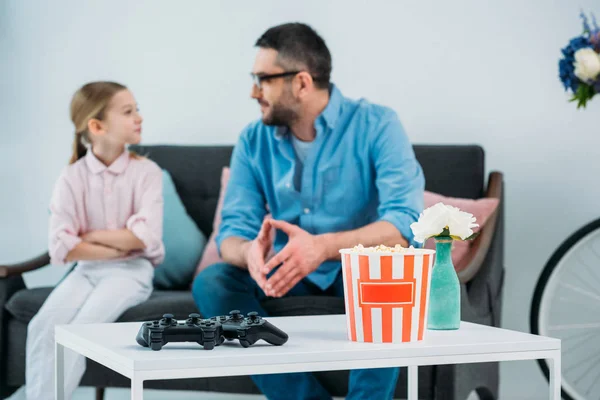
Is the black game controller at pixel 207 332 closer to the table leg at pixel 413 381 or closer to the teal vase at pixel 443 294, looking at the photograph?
the teal vase at pixel 443 294

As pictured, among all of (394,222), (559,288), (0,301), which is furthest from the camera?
(559,288)

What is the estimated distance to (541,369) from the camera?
9.64 ft

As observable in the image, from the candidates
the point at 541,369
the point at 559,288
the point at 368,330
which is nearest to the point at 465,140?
the point at 559,288

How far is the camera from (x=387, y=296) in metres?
1.29

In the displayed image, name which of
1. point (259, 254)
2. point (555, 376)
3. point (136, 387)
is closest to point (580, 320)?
point (259, 254)

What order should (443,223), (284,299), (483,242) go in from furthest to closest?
(483,242), (284,299), (443,223)

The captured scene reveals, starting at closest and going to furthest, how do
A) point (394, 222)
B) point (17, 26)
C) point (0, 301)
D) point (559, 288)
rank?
point (394, 222), point (0, 301), point (559, 288), point (17, 26)

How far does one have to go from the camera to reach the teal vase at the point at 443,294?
1440mm

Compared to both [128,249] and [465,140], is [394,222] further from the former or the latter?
[465,140]

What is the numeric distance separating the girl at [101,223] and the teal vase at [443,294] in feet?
3.85

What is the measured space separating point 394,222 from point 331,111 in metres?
0.40

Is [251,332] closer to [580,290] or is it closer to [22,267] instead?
[22,267]

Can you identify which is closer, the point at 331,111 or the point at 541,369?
the point at 331,111

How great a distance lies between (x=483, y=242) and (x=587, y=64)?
0.57m
